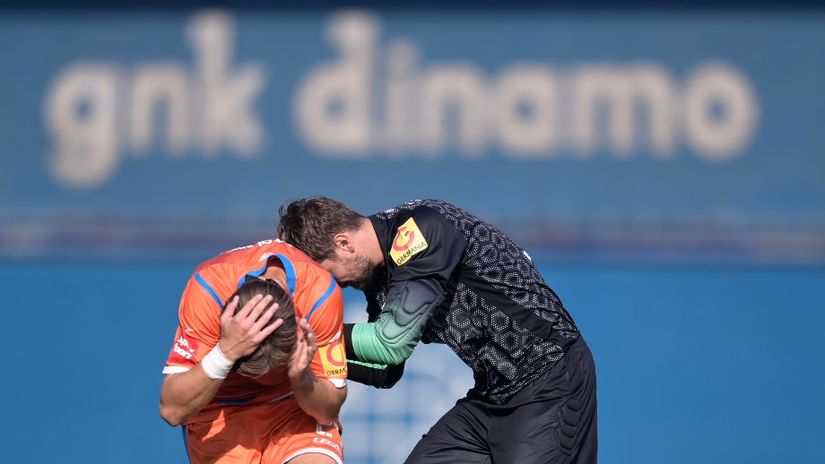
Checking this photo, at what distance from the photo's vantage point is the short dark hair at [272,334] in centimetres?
297

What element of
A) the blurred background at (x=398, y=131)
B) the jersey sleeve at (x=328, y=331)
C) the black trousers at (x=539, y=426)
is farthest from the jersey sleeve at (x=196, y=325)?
the blurred background at (x=398, y=131)

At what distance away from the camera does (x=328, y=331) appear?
337 centimetres

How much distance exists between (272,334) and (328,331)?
1.36 feet

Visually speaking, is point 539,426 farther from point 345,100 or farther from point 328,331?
point 345,100

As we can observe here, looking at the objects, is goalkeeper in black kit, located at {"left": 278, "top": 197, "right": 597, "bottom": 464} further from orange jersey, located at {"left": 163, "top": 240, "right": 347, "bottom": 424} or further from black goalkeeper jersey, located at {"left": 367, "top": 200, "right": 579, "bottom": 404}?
orange jersey, located at {"left": 163, "top": 240, "right": 347, "bottom": 424}

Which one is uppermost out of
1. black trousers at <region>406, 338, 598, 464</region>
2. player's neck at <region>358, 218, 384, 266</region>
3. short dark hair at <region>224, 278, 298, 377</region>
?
player's neck at <region>358, 218, 384, 266</region>

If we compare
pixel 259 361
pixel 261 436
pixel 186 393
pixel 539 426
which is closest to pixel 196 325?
pixel 186 393

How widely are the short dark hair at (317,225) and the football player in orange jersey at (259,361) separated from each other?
62 mm

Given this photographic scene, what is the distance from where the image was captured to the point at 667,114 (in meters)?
7.57

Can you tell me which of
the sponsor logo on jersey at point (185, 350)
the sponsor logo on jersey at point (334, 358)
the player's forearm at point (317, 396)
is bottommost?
the player's forearm at point (317, 396)

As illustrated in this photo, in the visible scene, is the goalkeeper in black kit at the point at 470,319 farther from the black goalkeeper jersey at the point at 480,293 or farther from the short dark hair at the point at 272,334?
the short dark hair at the point at 272,334

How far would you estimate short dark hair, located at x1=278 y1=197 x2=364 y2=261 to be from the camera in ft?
11.3

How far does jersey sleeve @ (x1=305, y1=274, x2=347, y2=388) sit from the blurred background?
3756 millimetres

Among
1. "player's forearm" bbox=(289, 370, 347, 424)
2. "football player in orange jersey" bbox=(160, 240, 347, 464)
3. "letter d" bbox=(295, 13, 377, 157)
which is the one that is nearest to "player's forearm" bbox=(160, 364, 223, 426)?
"football player in orange jersey" bbox=(160, 240, 347, 464)
